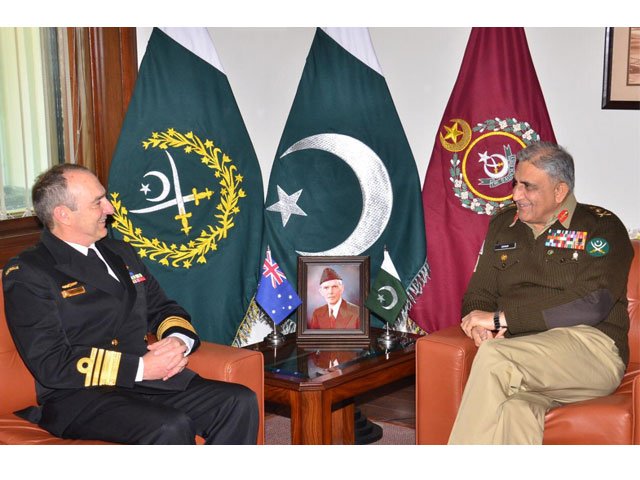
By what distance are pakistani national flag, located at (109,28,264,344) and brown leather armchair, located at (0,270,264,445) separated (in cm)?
70

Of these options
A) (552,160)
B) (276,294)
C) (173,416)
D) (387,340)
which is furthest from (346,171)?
(173,416)

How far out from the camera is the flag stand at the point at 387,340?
3297mm

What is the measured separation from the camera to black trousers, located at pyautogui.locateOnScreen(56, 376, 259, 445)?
2.44 metres

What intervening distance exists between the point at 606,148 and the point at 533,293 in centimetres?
95

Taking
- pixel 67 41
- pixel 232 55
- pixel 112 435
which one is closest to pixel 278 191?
pixel 232 55

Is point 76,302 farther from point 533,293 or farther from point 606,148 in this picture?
point 606,148

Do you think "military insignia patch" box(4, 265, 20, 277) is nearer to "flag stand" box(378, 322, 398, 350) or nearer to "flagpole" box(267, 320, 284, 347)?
"flagpole" box(267, 320, 284, 347)

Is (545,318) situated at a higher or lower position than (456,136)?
lower

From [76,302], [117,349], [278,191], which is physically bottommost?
[117,349]

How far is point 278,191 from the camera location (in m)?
3.81

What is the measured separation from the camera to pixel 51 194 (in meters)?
2.65

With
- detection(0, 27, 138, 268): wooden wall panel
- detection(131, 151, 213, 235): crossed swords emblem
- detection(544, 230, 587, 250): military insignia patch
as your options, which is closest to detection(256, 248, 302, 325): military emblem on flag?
detection(131, 151, 213, 235): crossed swords emblem

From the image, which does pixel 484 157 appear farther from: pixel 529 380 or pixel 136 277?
pixel 136 277

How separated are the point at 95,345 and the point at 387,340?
47.0 inches
